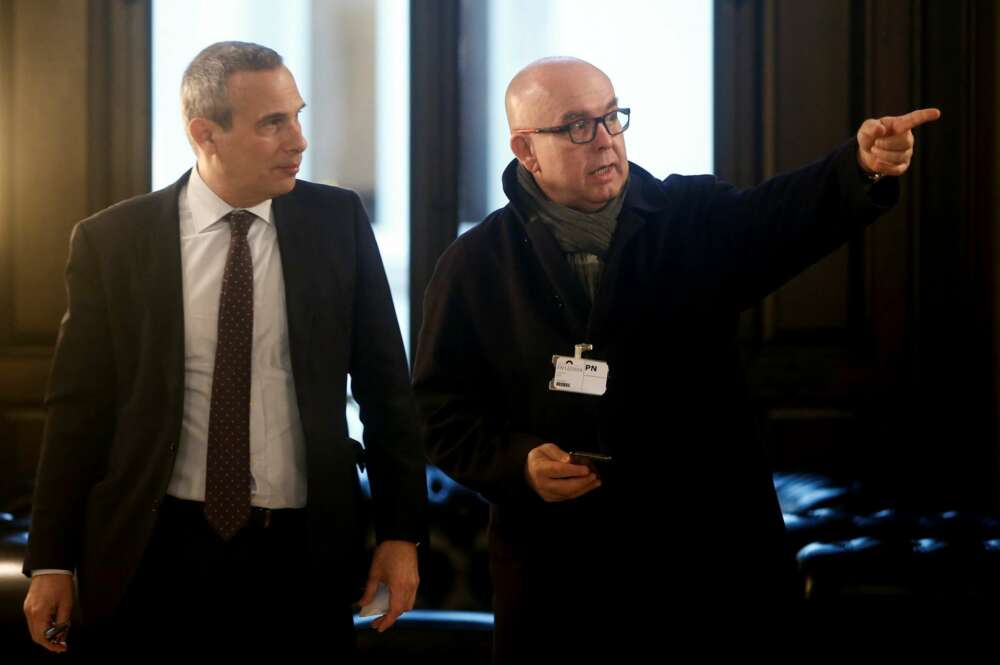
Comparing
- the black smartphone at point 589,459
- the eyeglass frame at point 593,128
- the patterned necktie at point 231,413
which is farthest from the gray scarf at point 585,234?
the patterned necktie at point 231,413

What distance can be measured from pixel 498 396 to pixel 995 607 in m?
1.51

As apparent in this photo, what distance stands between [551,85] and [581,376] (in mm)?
484

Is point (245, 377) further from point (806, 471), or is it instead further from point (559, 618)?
point (806, 471)

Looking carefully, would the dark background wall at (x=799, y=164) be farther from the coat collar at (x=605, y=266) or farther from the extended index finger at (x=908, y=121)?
the extended index finger at (x=908, y=121)

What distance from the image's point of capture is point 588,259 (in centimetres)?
188

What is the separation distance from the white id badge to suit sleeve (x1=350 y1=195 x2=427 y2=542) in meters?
0.23

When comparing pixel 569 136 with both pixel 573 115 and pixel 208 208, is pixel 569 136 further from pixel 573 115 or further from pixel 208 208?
pixel 208 208

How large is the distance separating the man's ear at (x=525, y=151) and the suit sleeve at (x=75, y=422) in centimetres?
69

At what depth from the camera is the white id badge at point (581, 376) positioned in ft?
5.82

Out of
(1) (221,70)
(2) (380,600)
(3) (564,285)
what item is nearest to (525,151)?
(3) (564,285)

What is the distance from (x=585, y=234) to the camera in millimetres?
1868

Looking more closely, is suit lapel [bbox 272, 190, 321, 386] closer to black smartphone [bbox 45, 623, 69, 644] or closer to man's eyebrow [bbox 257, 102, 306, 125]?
man's eyebrow [bbox 257, 102, 306, 125]

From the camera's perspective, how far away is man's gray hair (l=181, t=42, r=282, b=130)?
180cm

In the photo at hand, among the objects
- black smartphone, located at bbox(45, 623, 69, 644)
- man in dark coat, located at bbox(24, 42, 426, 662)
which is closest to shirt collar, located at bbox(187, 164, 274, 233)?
man in dark coat, located at bbox(24, 42, 426, 662)
